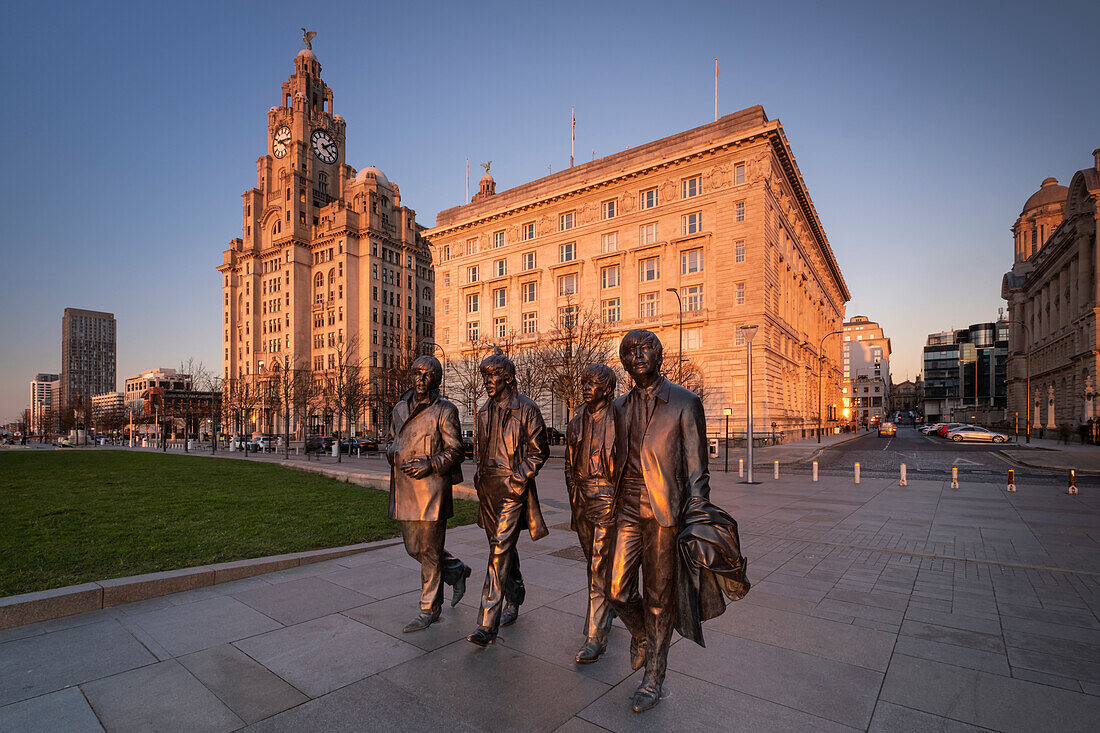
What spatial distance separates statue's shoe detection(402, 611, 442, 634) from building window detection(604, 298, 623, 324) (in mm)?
46797

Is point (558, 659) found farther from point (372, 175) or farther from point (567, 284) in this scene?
point (372, 175)

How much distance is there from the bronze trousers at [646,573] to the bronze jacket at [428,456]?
5.75ft

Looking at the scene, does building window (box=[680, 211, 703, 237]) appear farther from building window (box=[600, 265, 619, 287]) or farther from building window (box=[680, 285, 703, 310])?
building window (box=[600, 265, 619, 287])

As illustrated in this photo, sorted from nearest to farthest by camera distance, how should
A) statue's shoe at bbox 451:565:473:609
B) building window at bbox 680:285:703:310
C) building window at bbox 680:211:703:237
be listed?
statue's shoe at bbox 451:565:473:609, building window at bbox 680:285:703:310, building window at bbox 680:211:703:237

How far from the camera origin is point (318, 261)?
8638 cm

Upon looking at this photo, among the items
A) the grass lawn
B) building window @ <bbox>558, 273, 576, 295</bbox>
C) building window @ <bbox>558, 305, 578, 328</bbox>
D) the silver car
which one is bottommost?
the silver car

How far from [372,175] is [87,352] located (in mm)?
153818

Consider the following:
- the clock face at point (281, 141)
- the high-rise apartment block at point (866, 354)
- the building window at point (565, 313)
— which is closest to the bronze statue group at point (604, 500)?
the building window at point (565, 313)

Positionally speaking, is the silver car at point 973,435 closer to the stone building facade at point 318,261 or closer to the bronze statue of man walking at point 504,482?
the bronze statue of man walking at point 504,482

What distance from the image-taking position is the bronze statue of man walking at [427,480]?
4898 mm

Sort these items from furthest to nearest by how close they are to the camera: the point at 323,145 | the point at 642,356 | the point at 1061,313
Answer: the point at 323,145
the point at 1061,313
the point at 642,356

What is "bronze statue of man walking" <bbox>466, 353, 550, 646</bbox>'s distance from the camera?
463cm

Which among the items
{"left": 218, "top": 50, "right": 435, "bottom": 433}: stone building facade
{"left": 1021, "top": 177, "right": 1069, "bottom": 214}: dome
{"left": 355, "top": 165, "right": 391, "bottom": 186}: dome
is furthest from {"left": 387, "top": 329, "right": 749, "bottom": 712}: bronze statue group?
{"left": 1021, "top": 177, "right": 1069, "bottom": 214}: dome

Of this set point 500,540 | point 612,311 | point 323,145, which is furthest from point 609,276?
point 323,145
